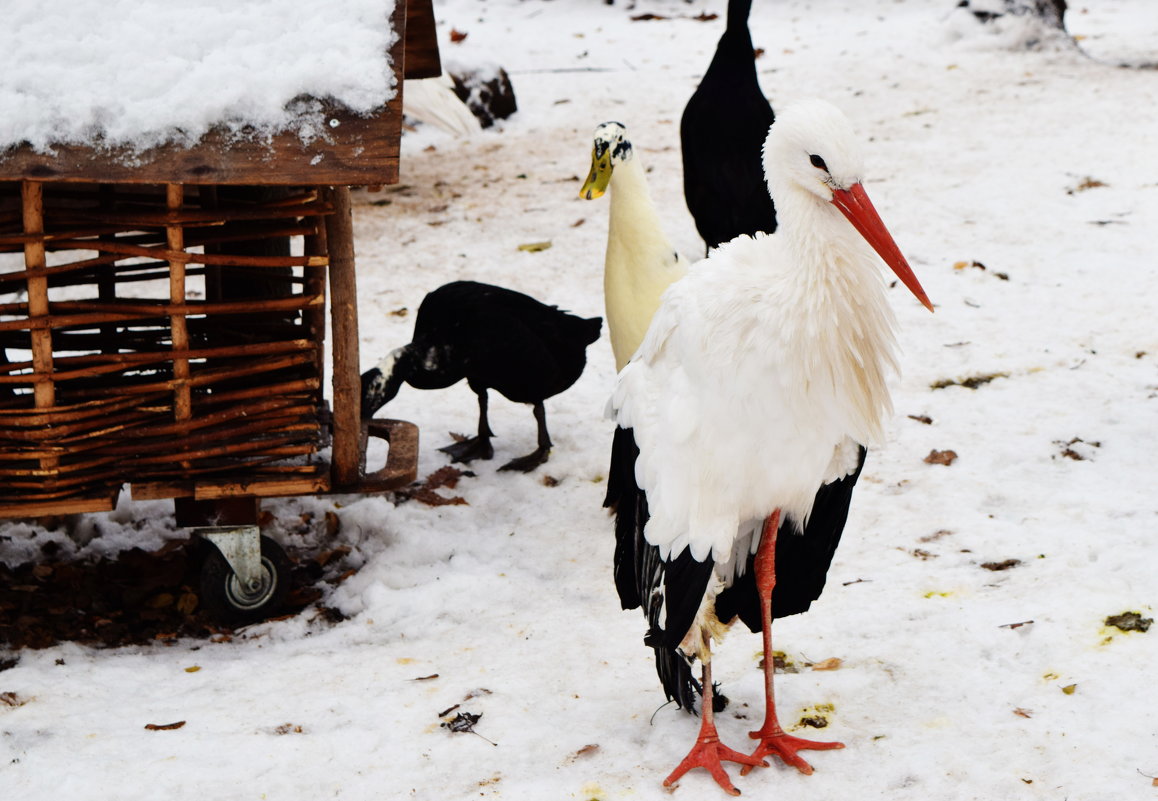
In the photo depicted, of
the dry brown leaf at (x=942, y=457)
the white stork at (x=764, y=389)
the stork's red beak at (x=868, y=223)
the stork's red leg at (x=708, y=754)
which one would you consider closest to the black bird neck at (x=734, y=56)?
the dry brown leaf at (x=942, y=457)

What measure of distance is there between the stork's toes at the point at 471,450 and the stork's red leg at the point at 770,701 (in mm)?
2276

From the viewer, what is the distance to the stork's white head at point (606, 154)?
466cm

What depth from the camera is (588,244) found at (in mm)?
7223

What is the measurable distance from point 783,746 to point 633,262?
2.13 meters

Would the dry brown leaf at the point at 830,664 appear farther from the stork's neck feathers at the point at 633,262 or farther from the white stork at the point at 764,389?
the stork's neck feathers at the point at 633,262

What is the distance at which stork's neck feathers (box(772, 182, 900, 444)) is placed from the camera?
2740mm

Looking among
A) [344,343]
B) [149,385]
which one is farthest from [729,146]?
[149,385]

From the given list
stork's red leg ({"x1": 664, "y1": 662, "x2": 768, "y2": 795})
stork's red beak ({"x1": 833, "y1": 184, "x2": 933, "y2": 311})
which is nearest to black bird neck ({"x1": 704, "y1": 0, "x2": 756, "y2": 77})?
stork's red beak ({"x1": 833, "y1": 184, "x2": 933, "y2": 311})

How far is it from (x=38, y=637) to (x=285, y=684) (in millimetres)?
985

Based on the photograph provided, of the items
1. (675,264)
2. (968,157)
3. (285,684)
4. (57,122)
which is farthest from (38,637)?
(968,157)

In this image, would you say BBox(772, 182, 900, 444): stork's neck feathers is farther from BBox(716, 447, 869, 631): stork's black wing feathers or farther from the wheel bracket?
the wheel bracket

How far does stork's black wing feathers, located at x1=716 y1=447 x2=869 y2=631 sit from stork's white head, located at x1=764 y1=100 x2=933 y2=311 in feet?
2.02

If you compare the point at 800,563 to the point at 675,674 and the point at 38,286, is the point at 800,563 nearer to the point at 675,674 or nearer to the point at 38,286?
the point at 675,674

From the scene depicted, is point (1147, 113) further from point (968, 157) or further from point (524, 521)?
point (524, 521)
